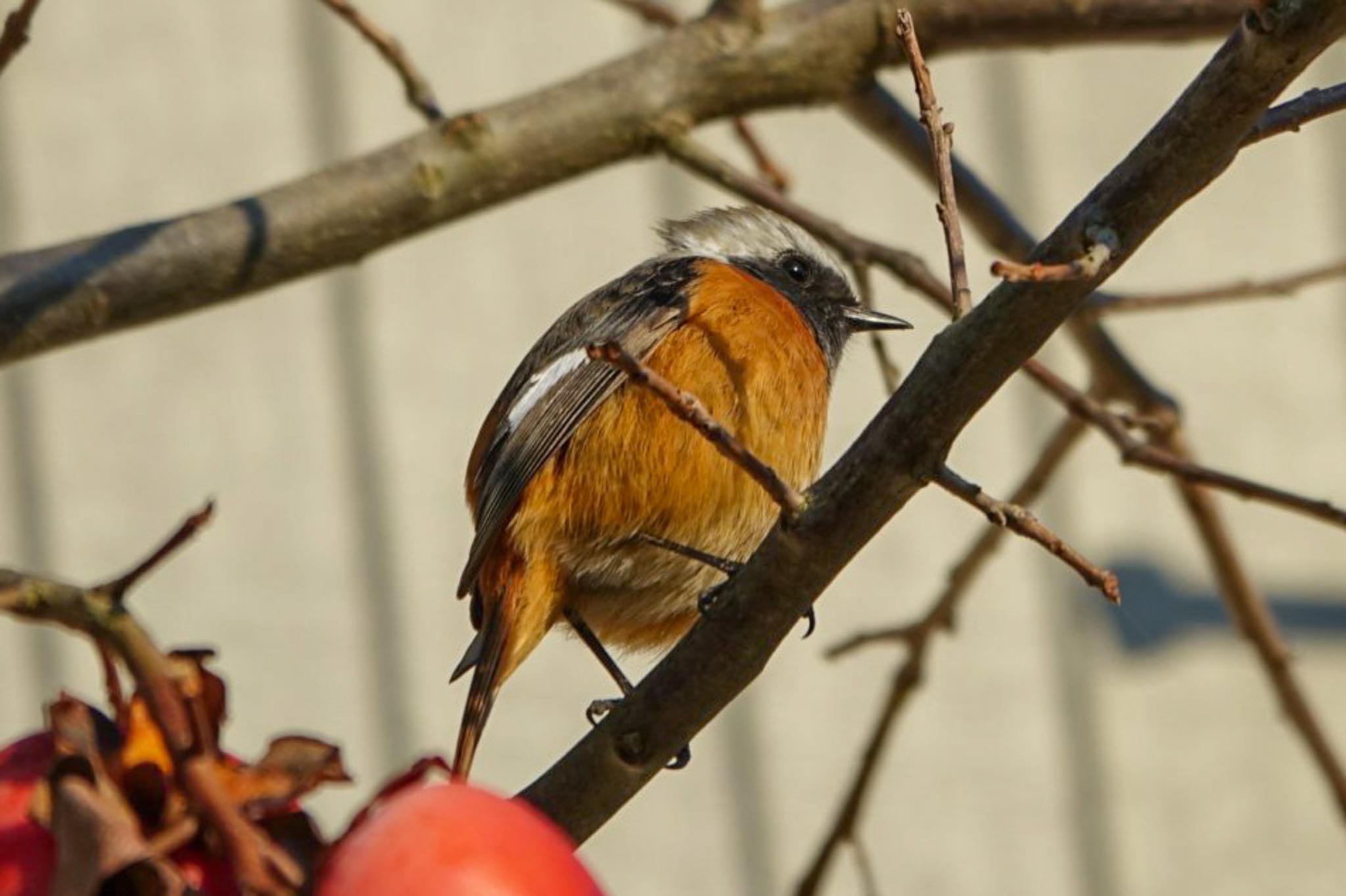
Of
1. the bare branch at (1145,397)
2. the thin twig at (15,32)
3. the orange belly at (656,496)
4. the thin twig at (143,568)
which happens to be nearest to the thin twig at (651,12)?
the bare branch at (1145,397)

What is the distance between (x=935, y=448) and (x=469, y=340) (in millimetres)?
2501

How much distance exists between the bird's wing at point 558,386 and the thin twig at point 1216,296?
50 cm

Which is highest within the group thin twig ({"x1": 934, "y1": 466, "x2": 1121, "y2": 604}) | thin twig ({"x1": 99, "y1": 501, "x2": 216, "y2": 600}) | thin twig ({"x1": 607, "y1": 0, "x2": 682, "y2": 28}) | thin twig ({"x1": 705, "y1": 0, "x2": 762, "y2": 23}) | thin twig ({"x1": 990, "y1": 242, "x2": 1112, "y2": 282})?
thin twig ({"x1": 607, "y1": 0, "x2": 682, "y2": 28})

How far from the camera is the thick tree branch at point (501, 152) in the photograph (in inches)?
72.2

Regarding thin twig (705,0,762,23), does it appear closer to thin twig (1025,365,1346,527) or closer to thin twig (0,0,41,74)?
thin twig (1025,365,1346,527)

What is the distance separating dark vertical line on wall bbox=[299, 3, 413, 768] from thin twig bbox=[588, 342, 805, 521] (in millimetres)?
2423

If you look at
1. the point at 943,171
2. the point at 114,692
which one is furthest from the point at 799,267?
the point at 114,692

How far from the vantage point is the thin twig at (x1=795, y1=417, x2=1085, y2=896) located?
211 centimetres

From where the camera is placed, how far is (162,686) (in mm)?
892

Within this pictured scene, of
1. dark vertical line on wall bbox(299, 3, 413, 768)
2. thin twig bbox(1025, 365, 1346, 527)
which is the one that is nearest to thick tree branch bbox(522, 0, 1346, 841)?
thin twig bbox(1025, 365, 1346, 527)

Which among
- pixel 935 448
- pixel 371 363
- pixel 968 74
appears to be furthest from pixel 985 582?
pixel 935 448

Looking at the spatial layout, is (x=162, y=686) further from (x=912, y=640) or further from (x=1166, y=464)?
(x=912, y=640)

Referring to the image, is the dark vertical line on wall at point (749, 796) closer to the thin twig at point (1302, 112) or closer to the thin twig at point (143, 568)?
the thin twig at point (1302, 112)

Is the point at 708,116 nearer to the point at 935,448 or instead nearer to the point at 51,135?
the point at 935,448
